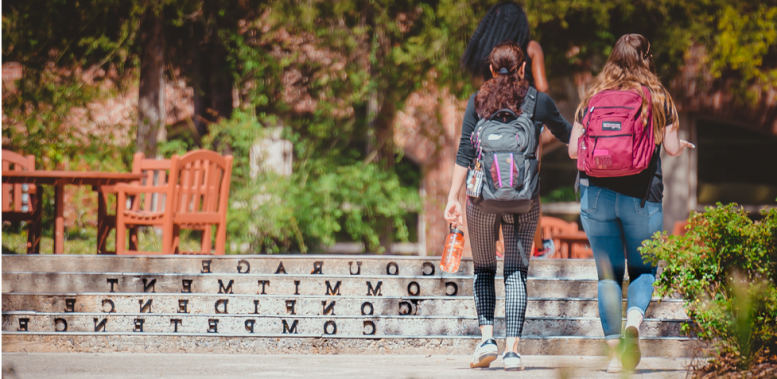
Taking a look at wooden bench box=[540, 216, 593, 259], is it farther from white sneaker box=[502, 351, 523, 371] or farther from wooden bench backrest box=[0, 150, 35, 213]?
wooden bench backrest box=[0, 150, 35, 213]

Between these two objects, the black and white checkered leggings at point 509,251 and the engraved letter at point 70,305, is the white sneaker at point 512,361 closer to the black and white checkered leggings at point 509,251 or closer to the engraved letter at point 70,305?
the black and white checkered leggings at point 509,251

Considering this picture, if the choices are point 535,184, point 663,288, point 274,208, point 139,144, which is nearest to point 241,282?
point 535,184

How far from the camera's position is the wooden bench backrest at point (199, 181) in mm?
6680

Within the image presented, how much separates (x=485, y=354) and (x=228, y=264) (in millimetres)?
2152

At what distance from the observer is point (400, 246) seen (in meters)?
11.0

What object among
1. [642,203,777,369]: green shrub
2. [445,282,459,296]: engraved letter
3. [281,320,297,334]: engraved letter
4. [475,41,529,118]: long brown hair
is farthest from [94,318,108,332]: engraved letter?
[642,203,777,369]: green shrub

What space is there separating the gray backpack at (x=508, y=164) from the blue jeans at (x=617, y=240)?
0.89ft

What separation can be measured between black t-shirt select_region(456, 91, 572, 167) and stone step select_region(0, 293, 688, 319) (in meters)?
1.36

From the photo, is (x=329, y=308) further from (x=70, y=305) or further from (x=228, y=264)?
(x=70, y=305)

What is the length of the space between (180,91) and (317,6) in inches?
85.9

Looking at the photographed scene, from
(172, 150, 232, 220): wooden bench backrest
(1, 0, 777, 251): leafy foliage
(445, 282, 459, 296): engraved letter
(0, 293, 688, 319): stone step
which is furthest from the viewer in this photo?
(1, 0, 777, 251): leafy foliage

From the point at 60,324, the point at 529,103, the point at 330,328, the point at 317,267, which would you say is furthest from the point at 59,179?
the point at 529,103

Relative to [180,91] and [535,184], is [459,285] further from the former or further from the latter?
[180,91]

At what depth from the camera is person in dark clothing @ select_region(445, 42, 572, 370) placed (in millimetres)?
3982
